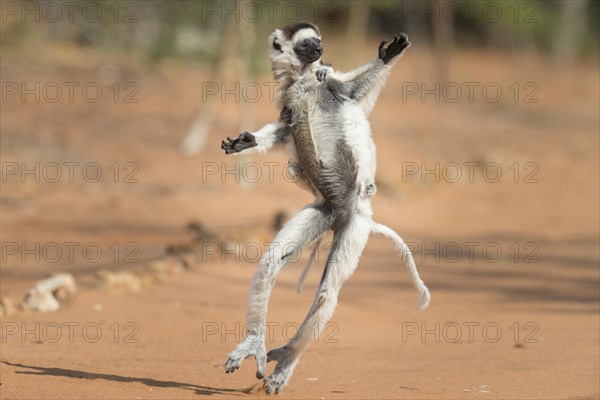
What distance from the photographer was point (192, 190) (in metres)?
13.2

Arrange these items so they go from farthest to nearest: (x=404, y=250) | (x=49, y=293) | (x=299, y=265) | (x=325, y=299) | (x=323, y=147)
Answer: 1. (x=299, y=265)
2. (x=49, y=293)
3. (x=404, y=250)
4. (x=323, y=147)
5. (x=325, y=299)

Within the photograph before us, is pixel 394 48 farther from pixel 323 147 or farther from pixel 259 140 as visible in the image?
pixel 259 140

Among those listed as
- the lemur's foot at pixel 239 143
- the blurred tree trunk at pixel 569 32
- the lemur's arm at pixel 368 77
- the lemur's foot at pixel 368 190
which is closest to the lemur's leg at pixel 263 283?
the lemur's foot at pixel 368 190

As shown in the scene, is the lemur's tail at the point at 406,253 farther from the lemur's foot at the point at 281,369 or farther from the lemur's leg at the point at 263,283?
the lemur's foot at the point at 281,369

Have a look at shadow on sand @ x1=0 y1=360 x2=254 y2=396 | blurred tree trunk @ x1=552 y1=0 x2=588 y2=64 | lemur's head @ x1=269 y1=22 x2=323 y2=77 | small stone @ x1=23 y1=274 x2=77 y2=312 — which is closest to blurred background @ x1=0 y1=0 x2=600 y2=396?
small stone @ x1=23 y1=274 x2=77 y2=312

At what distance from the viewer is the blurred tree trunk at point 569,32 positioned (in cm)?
3459

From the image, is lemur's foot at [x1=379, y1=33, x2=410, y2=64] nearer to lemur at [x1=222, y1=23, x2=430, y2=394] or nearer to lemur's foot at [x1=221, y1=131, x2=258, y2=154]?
lemur at [x1=222, y1=23, x2=430, y2=394]

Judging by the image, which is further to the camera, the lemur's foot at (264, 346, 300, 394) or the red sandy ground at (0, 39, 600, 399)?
the red sandy ground at (0, 39, 600, 399)

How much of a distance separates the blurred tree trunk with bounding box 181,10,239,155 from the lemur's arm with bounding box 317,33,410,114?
8.64m

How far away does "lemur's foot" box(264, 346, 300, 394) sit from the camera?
5.11 metres

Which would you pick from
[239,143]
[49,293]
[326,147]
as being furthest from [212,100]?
[239,143]

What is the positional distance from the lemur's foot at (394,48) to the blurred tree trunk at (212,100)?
28.7 ft

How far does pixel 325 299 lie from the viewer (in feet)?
16.5

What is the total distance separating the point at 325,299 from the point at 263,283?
36 cm
